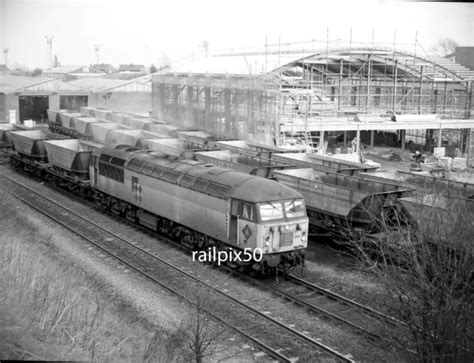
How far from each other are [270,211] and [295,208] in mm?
568

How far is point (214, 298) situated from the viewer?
927 cm

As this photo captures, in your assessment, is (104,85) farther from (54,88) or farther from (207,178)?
(207,178)

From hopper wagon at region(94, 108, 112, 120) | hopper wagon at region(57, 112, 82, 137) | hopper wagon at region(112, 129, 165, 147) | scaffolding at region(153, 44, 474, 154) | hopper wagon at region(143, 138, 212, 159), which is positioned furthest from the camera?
hopper wagon at region(94, 108, 112, 120)

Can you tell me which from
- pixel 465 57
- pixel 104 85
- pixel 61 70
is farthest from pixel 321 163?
pixel 465 57

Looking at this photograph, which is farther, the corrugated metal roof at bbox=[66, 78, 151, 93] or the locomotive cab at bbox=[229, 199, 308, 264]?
the corrugated metal roof at bbox=[66, 78, 151, 93]

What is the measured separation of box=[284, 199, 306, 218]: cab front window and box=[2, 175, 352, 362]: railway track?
1.81 meters

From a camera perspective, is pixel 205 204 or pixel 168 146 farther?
pixel 168 146

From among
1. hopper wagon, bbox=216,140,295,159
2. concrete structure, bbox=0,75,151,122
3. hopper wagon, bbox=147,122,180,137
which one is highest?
concrete structure, bbox=0,75,151,122

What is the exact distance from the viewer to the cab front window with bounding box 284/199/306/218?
33.0 ft

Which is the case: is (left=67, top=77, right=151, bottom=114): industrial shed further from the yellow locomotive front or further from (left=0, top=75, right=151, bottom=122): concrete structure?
the yellow locomotive front

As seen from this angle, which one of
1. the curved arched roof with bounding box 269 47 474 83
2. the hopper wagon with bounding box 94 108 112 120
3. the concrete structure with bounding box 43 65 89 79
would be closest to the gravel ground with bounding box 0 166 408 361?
the concrete structure with bounding box 43 65 89 79

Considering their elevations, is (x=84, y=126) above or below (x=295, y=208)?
above

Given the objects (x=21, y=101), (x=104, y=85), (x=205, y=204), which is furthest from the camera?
(x=104, y=85)

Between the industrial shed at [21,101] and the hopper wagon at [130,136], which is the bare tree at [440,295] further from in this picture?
the industrial shed at [21,101]
